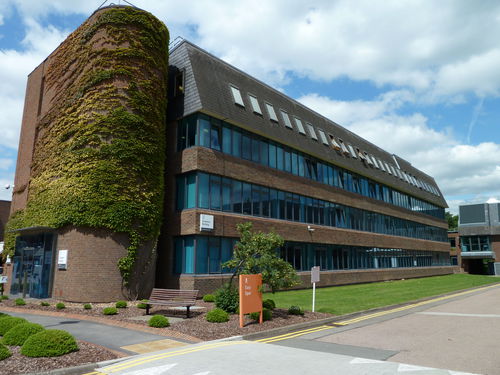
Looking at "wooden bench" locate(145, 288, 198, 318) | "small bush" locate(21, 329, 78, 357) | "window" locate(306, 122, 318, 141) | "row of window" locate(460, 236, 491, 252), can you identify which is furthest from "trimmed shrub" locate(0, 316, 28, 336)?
"row of window" locate(460, 236, 491, 252)

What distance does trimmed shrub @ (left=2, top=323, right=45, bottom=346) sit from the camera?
949cm

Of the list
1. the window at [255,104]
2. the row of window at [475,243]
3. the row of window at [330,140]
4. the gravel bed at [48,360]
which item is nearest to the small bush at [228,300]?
the gravel bed at [48,360]

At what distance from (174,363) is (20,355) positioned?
11.0 feet

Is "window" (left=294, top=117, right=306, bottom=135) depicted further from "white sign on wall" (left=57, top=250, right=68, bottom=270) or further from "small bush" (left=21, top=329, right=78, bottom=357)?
"small bush" (left=21, top=329, right=78, bottom=357)

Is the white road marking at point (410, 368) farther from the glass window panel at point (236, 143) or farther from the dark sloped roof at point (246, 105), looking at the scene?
the glass window panel at point (236, 143)

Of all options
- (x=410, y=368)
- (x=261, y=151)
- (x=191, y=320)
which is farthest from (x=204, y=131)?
(x=410, y=368)

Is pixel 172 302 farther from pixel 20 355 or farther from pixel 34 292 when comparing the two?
pixel 34 292

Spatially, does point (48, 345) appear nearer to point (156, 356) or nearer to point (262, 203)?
point (156, 356)

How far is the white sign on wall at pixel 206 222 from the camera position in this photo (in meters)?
21.5

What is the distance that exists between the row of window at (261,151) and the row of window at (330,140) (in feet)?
6.07

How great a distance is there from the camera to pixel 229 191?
23.8 meters

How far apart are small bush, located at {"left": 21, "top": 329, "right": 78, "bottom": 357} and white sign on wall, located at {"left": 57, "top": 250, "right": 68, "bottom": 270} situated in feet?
38.2

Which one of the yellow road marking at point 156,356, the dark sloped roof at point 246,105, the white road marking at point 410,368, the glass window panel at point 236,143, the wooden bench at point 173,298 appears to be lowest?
the yellow road marking at point 156,356

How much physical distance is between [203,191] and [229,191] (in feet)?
6.65
